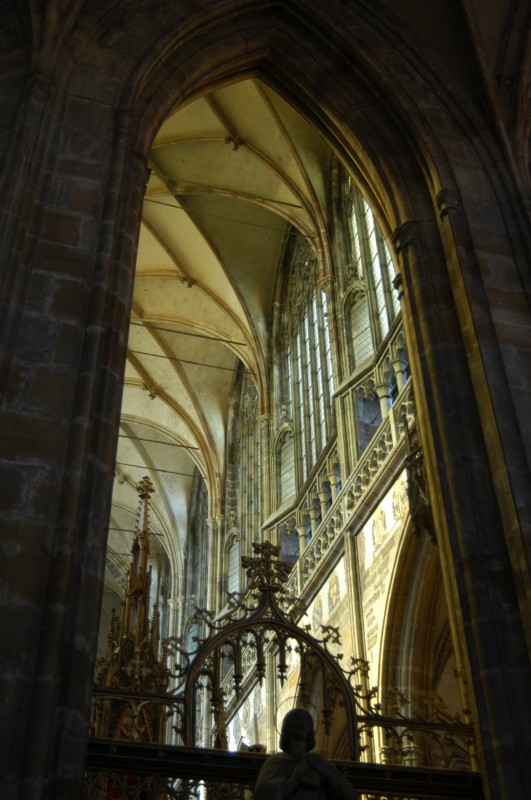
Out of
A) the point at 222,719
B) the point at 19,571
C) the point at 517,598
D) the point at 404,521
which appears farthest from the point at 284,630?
the point at 404,521

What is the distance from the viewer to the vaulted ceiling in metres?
16.5

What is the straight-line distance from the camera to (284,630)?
7.71 meters

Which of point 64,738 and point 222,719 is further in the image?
point 222,719

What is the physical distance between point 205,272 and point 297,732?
46.8 feet

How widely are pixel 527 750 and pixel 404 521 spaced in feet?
17.3

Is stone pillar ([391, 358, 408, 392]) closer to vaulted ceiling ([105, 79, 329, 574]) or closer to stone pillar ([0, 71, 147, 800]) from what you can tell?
vaulted ceiling ([105, 79, 329, 574])

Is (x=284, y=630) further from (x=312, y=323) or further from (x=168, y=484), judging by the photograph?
(x=168, y=484)

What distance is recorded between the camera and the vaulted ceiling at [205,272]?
16547 millimetres

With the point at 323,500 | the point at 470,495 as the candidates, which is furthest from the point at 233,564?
the point at 470,495

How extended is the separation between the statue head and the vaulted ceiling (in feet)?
29.4

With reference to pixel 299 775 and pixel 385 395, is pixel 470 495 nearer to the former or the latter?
pixel 299 775

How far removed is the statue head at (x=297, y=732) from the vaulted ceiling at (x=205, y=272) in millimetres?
8960

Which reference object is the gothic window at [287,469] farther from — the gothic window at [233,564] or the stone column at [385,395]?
the stone column at [385,395]

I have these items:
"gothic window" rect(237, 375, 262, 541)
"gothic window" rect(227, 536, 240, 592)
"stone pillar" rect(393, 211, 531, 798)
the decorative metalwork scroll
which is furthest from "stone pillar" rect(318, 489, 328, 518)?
the decorative metalwork scroll
